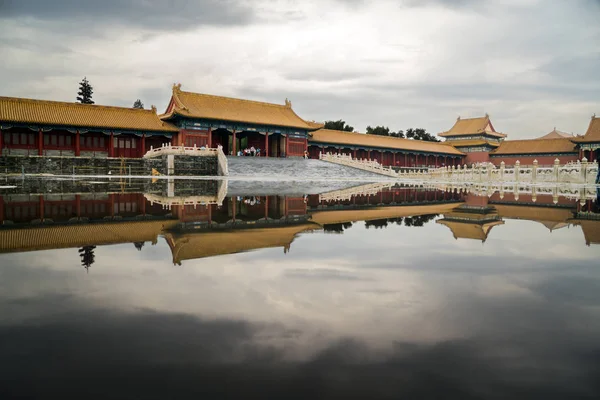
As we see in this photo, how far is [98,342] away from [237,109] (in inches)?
1635

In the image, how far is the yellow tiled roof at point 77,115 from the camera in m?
33.0

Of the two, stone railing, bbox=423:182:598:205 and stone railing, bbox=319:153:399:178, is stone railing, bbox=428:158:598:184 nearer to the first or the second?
stone railing, bbox=423:182:598:205

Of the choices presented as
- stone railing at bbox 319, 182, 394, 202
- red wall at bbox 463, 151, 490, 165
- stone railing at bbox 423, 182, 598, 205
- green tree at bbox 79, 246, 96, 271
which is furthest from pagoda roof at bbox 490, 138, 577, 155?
green tree at bbox 79, 246, 96, 271

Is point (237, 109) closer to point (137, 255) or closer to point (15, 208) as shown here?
point (15, 208)

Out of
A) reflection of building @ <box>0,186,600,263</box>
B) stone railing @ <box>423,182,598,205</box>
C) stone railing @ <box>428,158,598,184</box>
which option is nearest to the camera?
reflection of building @ <box>0,186,600,263</box>

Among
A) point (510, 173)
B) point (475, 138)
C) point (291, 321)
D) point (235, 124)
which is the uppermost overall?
point (475, 138)

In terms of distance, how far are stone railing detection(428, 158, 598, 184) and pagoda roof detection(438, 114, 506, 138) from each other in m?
28.3

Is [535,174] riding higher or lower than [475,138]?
lower

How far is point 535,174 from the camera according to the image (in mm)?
35031

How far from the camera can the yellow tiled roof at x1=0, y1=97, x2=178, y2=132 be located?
3303 centimetres

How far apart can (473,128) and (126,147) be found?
4968 centimetres

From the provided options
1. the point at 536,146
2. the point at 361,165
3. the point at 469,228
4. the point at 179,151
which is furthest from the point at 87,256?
the point at 536,146

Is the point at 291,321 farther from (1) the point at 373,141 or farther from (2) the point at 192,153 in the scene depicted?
(1) the point at 373,141

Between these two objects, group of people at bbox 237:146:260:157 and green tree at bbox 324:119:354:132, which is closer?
group of people at bbox 237:146:260:157
